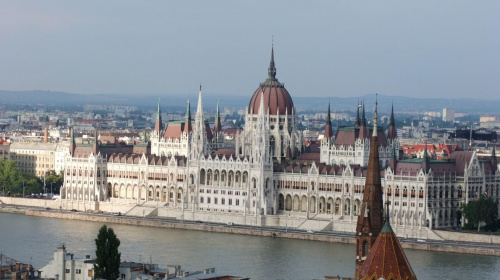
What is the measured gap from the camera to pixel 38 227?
101000 mm

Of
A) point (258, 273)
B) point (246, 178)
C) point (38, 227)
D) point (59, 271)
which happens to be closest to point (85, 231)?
point (38, 227)

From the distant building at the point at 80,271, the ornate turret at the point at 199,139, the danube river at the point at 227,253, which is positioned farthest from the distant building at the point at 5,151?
the distant building at the point at 80,271

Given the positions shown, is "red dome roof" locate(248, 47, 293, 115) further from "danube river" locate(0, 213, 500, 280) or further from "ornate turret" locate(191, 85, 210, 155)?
"danube river" locate(0, 213, 500, 280)

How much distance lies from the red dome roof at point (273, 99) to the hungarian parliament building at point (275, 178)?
0.26 feet

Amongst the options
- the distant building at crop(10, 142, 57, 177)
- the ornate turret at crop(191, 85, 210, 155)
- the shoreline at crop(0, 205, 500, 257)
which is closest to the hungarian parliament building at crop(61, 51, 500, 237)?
the ornate turret at crop(191, 85, 210, 155)

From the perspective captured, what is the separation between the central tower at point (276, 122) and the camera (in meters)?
111

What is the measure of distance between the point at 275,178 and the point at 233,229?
7.76m

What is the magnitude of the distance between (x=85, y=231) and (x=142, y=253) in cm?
1458

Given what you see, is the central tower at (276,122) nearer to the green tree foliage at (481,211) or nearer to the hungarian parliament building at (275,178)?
the hungarian parliament building at (275,178)

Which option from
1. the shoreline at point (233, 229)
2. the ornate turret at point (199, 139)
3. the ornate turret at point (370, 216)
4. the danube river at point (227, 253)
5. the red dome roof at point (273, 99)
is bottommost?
Result: the danube river at point (227, 253)

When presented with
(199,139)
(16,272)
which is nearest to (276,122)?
(199,139)

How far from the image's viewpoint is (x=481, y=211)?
9375 cm

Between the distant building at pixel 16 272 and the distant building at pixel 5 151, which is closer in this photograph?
the distant building at pixel 16 272

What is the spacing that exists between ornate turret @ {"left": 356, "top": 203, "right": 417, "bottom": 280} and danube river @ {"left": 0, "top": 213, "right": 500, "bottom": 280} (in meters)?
27.9
